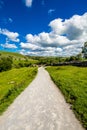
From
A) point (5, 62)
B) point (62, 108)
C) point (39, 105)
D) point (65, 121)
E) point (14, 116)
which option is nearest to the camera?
point (65, 121)

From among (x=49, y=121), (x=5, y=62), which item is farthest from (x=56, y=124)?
(x=5, y=62)

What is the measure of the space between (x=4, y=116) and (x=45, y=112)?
2845 millimetres

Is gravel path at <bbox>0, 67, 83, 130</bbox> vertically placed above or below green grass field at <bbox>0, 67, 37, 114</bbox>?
above

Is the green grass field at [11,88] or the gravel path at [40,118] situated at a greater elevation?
the gravel path at [40,118]

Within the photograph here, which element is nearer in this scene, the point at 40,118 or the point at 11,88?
the point at 40,118

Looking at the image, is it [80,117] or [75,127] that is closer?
[75,127]

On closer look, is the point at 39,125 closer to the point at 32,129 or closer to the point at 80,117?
the point at 32,129

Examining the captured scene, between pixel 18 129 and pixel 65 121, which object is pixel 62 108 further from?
pixel 18 129

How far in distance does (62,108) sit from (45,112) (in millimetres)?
1445

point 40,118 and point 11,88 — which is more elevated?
point 40,118

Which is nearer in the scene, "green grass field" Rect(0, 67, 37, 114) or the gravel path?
the gravel path

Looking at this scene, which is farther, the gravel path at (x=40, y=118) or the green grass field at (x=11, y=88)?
the green grass field at (x=11, y=88)

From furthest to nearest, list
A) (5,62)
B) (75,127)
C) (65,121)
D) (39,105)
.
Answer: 1. (5,62)
2. (39,105)
3. (65,121)
4. (75,127)

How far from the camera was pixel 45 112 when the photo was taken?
11742mm
